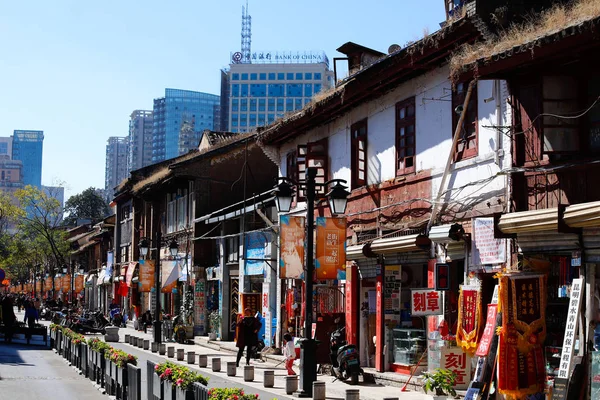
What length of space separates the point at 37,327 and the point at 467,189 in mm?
24083

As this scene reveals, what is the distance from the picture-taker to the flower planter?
37.9ft

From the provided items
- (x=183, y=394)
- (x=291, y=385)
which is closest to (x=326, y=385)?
(x=291, y=385)

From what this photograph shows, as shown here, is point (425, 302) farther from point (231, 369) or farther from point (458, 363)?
point (231, 369)

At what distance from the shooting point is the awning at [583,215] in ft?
47.1

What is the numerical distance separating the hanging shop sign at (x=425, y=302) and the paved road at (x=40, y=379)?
22.6 feet

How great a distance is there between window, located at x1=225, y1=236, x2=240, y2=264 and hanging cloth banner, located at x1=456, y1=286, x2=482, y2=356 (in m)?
22.3

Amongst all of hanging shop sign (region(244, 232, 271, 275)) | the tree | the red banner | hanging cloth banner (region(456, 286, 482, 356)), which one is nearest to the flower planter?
the red banner

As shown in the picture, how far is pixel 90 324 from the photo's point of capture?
156 ft

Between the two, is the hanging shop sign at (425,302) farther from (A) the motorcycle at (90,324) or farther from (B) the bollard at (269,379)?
(A) the motorcycle at (90,324)

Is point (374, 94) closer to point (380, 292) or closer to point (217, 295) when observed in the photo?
point (380, 292)

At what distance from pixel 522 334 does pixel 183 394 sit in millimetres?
6730

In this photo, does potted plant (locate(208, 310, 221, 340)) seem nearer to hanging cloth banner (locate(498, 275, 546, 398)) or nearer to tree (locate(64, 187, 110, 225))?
hanging cloth banner (locate(498, 275, 546, 398))

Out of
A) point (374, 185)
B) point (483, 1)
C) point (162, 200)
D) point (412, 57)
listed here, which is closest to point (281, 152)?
point (374, 185)

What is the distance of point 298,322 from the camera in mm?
30531
